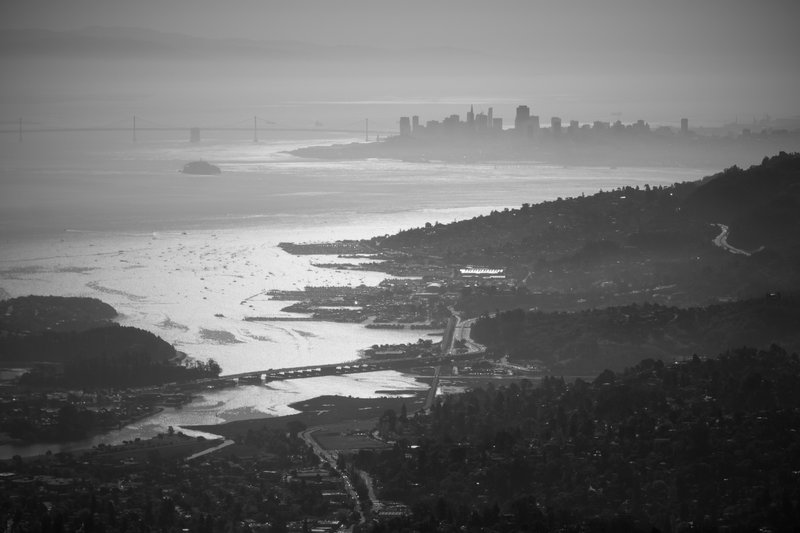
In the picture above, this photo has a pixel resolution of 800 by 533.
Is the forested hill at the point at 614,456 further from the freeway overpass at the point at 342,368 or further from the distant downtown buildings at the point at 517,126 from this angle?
the distant downtown buildings at the point at 517,126

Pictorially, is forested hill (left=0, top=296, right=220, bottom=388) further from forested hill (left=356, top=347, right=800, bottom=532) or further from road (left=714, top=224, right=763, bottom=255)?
road (left=714, top=224, right=763, bottom=255)

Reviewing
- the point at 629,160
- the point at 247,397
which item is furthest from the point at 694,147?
the point at 247,397

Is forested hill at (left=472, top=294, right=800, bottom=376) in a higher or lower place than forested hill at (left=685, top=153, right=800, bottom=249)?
lower

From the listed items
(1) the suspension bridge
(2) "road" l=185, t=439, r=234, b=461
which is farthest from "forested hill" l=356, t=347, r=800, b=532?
(1) the suspension bridge

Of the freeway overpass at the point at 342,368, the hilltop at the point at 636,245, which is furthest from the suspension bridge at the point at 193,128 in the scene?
the freeway overpass at the point at 342,368

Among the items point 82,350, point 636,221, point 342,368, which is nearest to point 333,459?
point 342,368

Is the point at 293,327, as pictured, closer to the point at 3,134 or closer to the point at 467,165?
the point at 467,165
